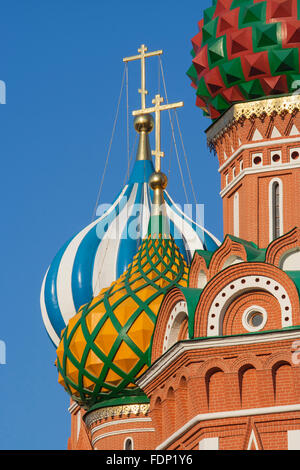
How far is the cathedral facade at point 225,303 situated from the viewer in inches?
868

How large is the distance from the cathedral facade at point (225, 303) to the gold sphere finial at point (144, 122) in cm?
196

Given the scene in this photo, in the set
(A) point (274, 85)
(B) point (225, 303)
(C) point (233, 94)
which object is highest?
(C) point (233, 94)

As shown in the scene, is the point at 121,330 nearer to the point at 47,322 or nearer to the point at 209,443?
the point at 209,443

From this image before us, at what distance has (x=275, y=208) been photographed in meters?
24.3

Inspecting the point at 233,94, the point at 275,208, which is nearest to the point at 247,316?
the point at 275,208

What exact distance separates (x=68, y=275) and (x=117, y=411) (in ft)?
26.9

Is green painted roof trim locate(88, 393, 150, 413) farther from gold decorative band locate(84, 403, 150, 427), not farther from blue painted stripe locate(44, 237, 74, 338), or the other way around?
blue painted stripe locate(44, 237, 74, 338)

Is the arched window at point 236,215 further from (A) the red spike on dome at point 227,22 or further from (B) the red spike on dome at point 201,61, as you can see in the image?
(A) the red spike on dome at point 227,22

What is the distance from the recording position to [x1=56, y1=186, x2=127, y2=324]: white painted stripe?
112 feet

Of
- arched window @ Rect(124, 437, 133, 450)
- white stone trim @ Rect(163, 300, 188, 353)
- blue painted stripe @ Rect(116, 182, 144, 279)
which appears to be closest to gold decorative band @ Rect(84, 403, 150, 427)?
arched window @ Rect(124, 437, 133, 450)

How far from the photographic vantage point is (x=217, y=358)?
22.2 metres
